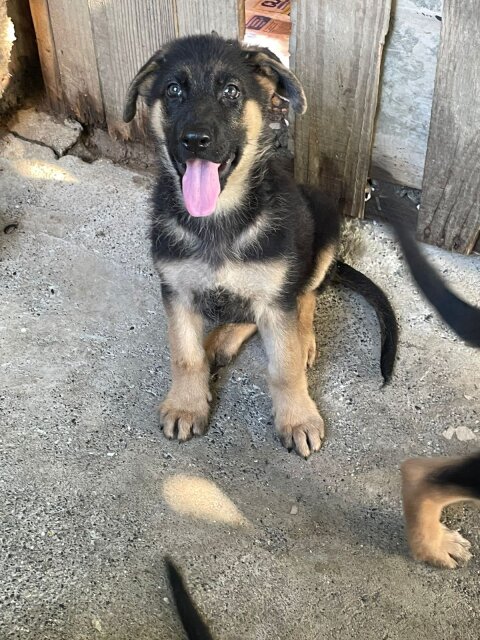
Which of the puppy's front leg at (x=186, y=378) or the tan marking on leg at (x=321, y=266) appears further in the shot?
the tan marking on leg at (x=321, y=266)

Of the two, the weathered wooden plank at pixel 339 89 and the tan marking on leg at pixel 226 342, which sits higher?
the weathered wooden plank at pixel 339 89

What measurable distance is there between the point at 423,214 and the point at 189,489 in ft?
6.14

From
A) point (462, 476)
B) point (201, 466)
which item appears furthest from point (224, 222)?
point (462, 476)

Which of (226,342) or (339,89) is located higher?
(339,89)

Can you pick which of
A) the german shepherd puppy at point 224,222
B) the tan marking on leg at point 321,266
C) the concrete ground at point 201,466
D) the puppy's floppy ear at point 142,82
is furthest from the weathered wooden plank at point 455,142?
the puppy's floppy ear at point 142,82

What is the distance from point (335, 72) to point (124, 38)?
4.17ft

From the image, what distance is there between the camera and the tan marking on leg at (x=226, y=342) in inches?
141

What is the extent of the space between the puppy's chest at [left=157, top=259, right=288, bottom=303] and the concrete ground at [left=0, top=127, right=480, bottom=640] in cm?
61

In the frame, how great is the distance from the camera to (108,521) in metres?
2.93

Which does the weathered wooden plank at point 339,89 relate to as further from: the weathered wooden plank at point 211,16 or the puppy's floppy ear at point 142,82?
the puppy's floppy ear at point 142,82

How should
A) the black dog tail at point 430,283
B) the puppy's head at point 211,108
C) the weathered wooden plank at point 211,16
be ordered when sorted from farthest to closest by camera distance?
the weathered wooden plank at point 211,16, the puppy's head at point 211,108, the black dog tail at point 430,283

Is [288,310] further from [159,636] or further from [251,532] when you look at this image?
[159,636]

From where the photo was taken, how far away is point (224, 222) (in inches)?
121

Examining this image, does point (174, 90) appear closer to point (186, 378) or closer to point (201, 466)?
point (186, 378)
